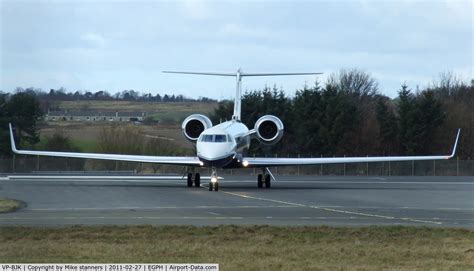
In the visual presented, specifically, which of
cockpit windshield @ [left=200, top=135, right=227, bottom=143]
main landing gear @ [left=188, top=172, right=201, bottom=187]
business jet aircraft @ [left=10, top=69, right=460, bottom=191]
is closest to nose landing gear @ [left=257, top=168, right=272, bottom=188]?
business jet aircraft @ [left=10, top=69, right=460, bottom=191]

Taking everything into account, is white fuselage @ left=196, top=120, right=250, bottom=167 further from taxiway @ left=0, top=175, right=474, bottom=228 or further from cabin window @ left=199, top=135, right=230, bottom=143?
taxiway @ left=0, top=175, right=474, bottom=228

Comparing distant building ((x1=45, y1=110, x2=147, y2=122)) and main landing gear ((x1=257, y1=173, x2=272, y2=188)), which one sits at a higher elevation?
distant building ((x1=45, y1=110, x2=147, y2=122))

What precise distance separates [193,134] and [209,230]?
25038 mm

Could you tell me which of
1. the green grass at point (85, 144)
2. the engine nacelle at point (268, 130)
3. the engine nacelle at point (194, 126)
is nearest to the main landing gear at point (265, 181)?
the engine nacelle at point (268, 130)

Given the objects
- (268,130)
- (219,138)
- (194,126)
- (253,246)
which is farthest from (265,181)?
(253,246)

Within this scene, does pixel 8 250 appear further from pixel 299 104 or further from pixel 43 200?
pixel 299 104

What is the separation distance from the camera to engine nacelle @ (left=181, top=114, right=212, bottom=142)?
44125 mm

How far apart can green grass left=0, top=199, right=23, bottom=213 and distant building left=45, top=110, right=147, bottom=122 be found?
67862 millimetres

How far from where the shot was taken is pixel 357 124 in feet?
259

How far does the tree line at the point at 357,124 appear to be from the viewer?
7569cm

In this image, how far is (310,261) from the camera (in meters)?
15.0

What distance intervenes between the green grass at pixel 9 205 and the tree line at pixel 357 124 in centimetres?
4733

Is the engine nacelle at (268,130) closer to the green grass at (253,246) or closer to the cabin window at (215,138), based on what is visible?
the cabin window at (215,138)

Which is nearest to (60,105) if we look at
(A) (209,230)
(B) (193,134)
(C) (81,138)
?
(C) (81,138)
